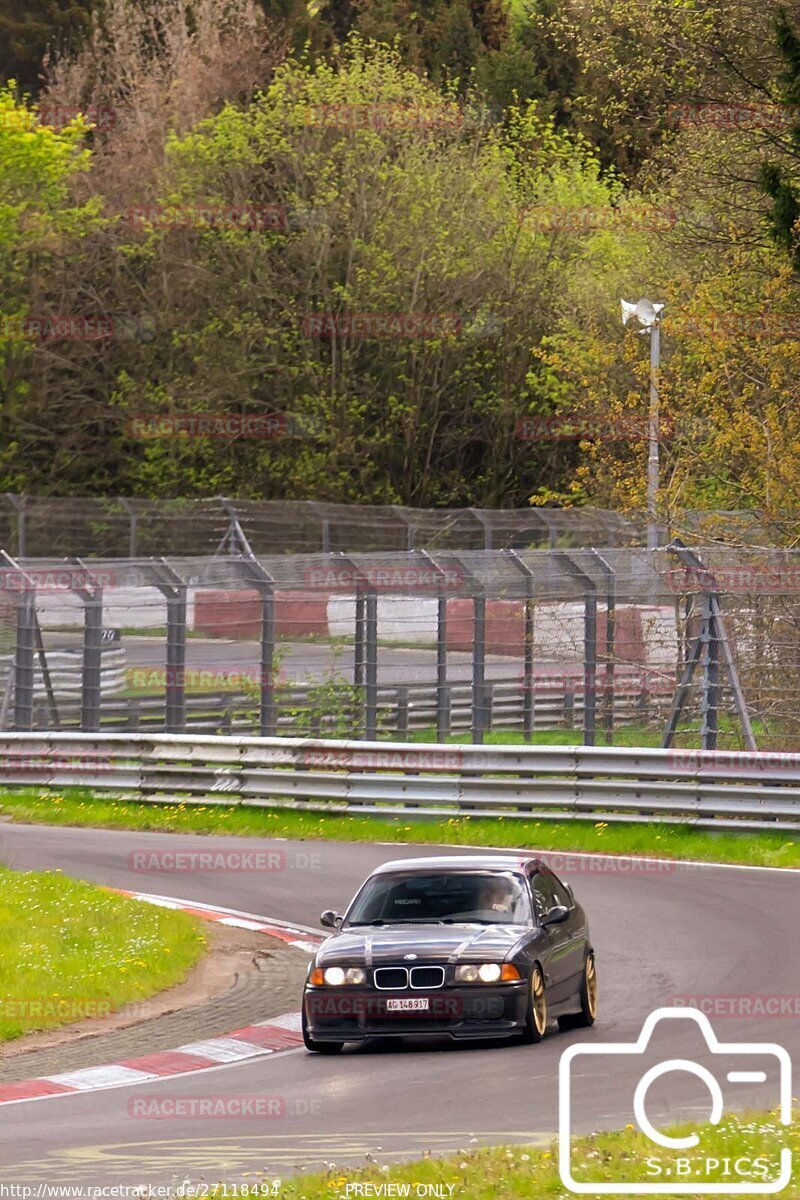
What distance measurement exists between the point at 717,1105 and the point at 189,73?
61.4 metres

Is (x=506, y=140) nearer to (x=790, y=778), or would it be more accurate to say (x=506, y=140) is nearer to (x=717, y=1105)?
(x=790, y=778)

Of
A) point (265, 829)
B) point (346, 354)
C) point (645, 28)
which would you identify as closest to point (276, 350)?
point (346, 354)

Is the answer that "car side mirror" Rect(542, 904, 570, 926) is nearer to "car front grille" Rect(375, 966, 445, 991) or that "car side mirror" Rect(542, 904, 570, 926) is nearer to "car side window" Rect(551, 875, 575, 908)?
"car side window" Rect(551, 875, 575, 908)

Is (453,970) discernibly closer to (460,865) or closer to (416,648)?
(460,865)

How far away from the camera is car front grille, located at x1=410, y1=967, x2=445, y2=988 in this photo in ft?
40.9

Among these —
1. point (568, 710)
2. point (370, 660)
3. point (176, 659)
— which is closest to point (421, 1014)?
point (370, 660)

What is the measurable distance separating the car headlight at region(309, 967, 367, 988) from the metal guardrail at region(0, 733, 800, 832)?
10.2m

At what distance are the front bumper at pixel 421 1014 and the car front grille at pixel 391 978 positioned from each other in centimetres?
4

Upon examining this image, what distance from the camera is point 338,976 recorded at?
12.6 metres

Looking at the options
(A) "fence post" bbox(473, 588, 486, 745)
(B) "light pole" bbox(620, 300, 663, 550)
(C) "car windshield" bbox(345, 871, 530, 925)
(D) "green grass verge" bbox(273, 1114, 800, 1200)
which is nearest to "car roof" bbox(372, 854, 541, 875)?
(C) "car windshield" bbox(345, 871, 530, 925)

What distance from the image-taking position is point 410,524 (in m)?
39.5

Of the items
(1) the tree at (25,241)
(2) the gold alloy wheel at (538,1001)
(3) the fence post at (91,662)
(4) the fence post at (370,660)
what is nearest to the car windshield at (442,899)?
(2) the gold alloy wheel at (538,1001)

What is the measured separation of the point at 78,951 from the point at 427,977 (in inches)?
159

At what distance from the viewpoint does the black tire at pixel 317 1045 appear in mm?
12750
